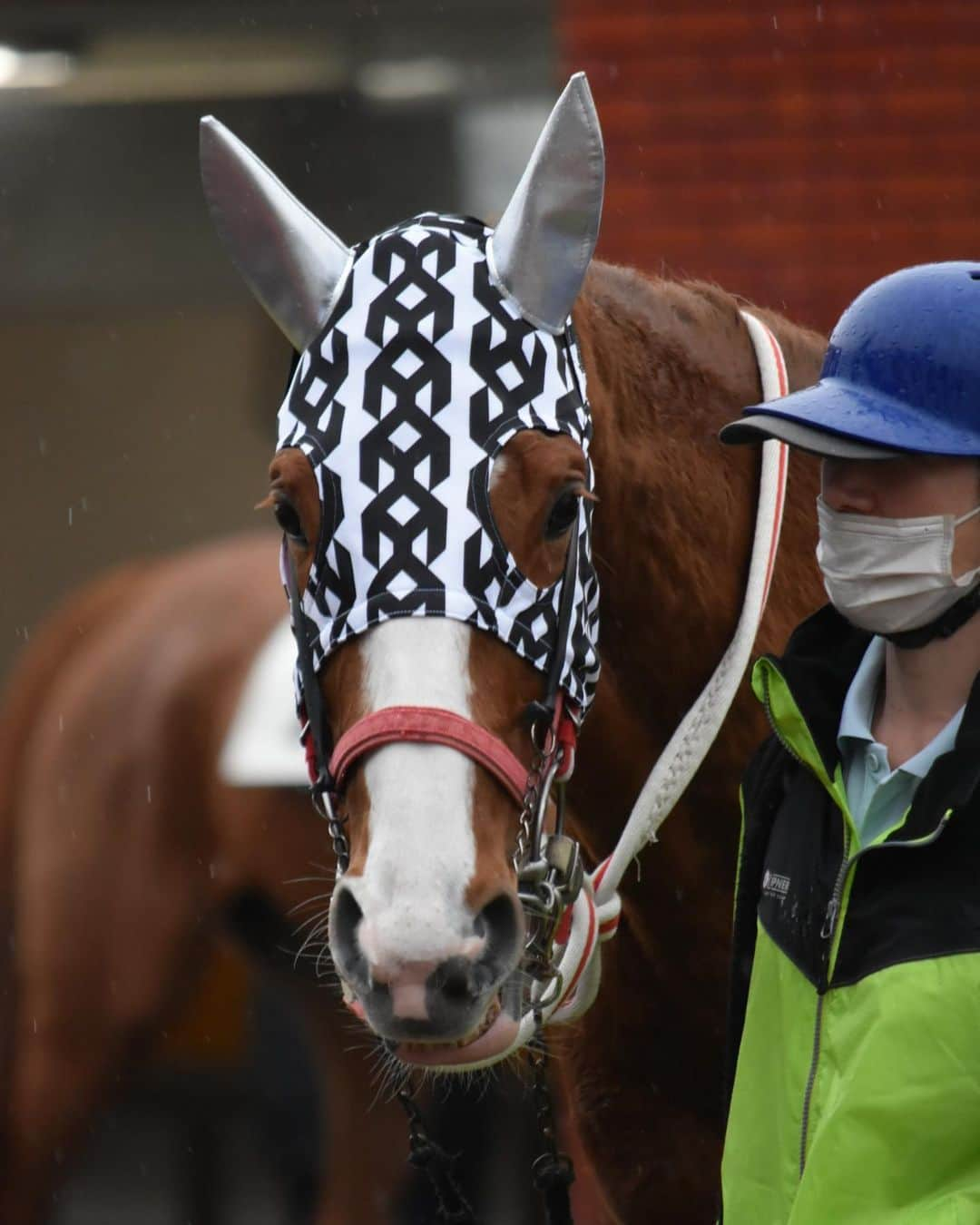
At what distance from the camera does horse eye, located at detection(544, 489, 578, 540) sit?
1.93 m

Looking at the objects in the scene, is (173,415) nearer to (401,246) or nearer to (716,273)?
(716,273)

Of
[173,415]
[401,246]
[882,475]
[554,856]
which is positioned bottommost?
[173,415]

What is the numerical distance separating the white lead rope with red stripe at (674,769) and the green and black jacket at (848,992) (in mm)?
392

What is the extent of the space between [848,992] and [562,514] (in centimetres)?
65

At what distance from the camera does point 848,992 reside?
1576 mm

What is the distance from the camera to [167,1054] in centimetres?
473

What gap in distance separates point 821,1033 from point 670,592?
86cm

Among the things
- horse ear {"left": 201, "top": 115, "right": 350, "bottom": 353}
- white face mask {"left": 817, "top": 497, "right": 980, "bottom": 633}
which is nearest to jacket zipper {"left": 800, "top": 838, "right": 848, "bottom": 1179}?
white face mask {"left": 817, "top": 497, "right": 980, "bottom": 633}

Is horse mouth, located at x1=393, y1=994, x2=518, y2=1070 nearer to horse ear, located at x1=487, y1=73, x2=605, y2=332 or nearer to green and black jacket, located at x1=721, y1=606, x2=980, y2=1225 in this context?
green and black jacket, located at x1=721, y1=606, x2=980, y2=1225

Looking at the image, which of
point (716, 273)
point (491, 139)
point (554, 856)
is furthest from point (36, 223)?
point (554, 856)

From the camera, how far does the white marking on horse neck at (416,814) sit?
64.9 inches

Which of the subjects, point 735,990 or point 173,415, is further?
point 173,415

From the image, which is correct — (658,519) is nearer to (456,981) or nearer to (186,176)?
(456,981)

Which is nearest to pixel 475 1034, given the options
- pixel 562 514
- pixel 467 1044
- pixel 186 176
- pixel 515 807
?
pixel 467 1044
